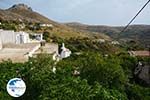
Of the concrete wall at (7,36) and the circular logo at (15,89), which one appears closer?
the circular logo at (15,89)

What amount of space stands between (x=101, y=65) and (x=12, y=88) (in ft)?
52.2

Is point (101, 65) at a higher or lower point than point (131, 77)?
higher

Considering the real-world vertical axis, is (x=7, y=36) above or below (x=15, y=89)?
below

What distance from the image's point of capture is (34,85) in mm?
19328

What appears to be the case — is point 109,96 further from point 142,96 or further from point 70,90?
point 142,96

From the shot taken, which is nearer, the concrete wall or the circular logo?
the circular logo

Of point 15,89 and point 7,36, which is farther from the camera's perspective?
point 7,36

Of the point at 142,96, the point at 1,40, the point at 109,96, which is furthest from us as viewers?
the point at 1,40

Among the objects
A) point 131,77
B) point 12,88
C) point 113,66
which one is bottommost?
point 131,77

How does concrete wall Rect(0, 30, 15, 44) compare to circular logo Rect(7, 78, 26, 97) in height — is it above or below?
below

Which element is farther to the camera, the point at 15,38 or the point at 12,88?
the point at 15,38

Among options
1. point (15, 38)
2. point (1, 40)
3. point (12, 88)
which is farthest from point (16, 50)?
point (12, 88)

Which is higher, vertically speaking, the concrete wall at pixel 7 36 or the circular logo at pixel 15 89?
the circular logo at pixel 15 89

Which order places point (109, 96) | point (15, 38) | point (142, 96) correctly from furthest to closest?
point (15, 38) < point (142, 96) < point (109, 96)
